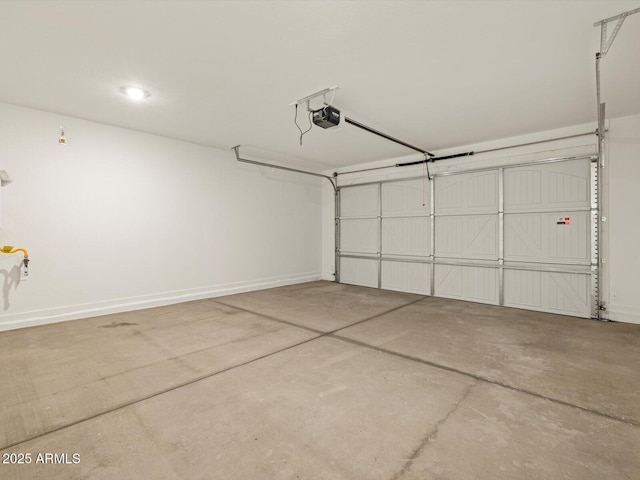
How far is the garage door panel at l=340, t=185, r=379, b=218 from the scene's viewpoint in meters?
6.97

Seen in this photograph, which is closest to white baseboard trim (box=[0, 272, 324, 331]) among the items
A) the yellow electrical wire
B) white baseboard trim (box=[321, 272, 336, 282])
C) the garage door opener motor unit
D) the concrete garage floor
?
the concrete garage floor

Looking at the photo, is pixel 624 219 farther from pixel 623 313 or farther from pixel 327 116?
pixel 327 116

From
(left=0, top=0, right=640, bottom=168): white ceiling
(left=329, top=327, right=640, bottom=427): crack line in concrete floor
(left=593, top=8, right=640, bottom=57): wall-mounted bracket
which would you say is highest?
(left=0, top=0, right=640, bottom=168): white ceiling

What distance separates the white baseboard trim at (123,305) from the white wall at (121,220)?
14mm

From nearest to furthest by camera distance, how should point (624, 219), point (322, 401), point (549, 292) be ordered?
point (322, 401), point (624, 219), point (549, 292)

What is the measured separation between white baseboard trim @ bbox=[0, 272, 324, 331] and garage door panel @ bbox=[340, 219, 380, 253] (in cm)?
194

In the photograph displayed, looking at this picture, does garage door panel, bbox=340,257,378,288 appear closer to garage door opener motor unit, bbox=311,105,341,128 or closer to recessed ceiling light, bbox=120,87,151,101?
garage door opener motor unit, bbox=311,105,341,128

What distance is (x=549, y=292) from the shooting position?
4.77 m

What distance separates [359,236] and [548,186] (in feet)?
12.1

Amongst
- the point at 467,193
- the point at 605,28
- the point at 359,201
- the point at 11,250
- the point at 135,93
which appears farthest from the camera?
the point at 359,201

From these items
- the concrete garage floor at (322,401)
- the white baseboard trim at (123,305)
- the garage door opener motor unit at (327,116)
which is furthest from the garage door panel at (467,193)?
the white baseboard trim at (123,305)

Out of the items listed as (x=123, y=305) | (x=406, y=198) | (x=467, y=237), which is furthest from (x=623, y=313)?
(x=123, y=305)

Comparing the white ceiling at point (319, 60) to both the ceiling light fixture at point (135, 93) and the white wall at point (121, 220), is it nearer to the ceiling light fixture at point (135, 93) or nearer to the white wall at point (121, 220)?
the ceiling light fixture at point (135, 93)

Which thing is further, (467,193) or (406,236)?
(406,236)
